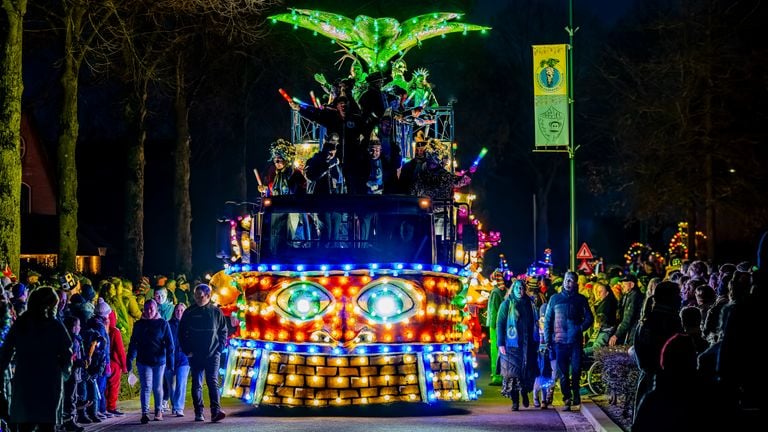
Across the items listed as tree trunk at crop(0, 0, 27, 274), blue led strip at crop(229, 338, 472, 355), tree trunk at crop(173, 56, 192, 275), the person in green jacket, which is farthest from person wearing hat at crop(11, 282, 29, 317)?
tree trunk at crop(173, 56, 192, 275)

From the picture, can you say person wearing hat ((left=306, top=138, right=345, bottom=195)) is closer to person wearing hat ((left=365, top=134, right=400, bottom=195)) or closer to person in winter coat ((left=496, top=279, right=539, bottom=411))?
person wearing hat ((left=365, top=134, right=400, bottom=195))

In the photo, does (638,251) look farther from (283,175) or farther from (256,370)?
(256,370)

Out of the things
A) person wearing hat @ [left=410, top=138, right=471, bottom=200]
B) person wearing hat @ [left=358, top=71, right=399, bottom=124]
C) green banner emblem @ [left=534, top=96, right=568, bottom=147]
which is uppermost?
green banner emblem @ [left=534, top=96, right=568, bottom=147]

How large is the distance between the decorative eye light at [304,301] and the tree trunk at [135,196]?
673 inches

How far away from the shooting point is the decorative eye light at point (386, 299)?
15211 mm

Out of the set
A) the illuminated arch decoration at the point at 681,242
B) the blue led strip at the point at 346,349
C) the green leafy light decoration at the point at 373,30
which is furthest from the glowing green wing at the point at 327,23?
the illuminated arch decoration at the point at 681,242

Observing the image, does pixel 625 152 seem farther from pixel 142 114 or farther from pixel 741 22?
pixel 142 114

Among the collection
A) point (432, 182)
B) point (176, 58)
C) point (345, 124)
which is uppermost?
point (176, 58)

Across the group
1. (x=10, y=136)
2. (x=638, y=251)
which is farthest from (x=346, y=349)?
(x=638, y=251)

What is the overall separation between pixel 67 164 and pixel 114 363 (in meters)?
10.9

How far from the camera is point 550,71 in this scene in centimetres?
3269

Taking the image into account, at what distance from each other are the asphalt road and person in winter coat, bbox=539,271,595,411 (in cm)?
40

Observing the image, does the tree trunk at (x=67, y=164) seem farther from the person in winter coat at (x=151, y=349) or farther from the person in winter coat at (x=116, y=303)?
the person in winter coat at (x=151, y=349)

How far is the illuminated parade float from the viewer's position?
598 inches
